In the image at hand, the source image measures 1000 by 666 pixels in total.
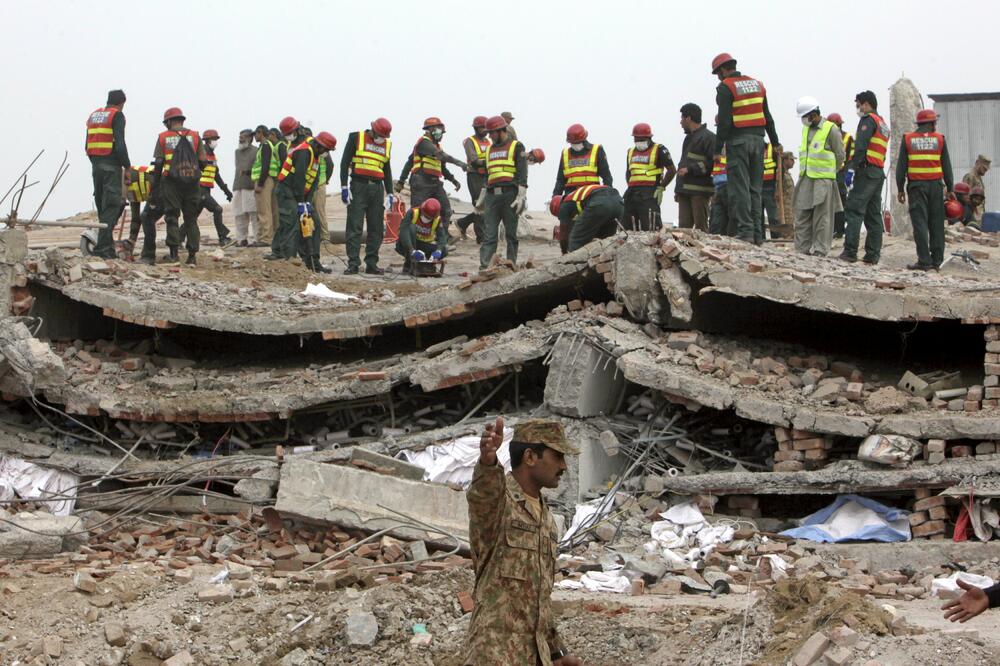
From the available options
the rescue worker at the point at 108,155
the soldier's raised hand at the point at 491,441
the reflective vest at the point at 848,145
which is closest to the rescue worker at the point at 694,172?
the reflective vest at the point at 848,145

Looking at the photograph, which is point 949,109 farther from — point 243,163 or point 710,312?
point 710,312

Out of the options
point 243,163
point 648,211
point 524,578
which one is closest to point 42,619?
point 524,578

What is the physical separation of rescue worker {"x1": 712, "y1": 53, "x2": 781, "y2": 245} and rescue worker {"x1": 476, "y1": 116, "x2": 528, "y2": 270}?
8.59 feet

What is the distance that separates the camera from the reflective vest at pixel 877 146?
569 inches

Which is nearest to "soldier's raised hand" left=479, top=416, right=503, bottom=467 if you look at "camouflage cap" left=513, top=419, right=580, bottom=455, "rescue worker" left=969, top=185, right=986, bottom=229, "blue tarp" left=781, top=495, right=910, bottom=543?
"camouflage cap" left=513, top=419, right=580, bottom=455

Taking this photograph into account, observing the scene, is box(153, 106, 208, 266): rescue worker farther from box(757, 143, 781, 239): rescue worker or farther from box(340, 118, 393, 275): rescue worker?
box(757, 143, 781, 239): rescue worker

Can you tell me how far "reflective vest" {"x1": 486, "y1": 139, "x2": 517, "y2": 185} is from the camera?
51.5 ft

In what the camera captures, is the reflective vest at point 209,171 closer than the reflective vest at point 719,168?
No

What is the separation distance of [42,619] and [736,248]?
22.8ft

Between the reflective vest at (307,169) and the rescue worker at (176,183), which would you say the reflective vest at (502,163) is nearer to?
the reflective vest at (307,169)

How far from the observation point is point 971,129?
24578mm

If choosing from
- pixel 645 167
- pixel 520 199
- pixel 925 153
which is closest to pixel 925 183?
pixel 925 153

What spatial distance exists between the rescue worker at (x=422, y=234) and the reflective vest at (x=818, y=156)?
474 centimetres

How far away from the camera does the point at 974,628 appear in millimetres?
7180
